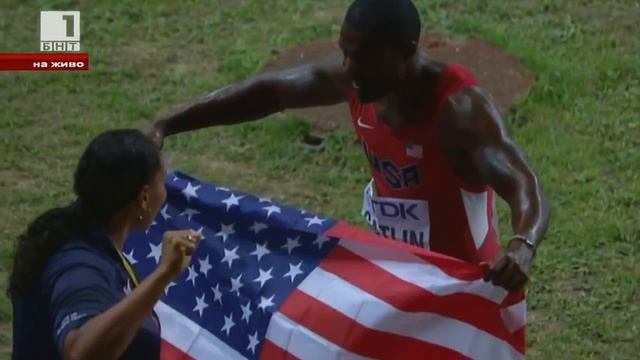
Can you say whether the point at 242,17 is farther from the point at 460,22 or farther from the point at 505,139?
the point at 505,139

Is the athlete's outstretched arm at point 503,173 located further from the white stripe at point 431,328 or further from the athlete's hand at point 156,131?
the athlete's hand at point 156,131

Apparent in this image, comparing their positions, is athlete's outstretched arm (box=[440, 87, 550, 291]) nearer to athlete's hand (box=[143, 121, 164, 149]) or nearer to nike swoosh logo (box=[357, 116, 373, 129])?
nike swoosh logo (box=[357, 116, 373, 129])

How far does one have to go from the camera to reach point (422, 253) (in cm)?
530

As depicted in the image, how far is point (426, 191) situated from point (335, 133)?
382 cm

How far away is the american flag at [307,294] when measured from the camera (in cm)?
525

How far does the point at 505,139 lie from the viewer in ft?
17.6

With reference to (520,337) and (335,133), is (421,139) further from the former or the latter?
(335,133)

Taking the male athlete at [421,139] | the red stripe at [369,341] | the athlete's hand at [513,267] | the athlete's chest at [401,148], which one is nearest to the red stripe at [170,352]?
the red stripe at [369,341]

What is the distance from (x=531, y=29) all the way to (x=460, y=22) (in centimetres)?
46

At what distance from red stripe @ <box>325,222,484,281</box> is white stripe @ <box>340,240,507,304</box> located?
11 millimetres

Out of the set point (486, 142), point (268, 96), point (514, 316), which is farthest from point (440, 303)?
point (268, 96)

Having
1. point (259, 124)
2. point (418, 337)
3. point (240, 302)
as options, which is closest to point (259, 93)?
point (240, 302)

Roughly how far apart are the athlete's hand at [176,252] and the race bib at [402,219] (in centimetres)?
152

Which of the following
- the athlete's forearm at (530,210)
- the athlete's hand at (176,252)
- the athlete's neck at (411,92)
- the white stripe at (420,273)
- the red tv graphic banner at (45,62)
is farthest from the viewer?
the red tv graphic banner at (45,62)
